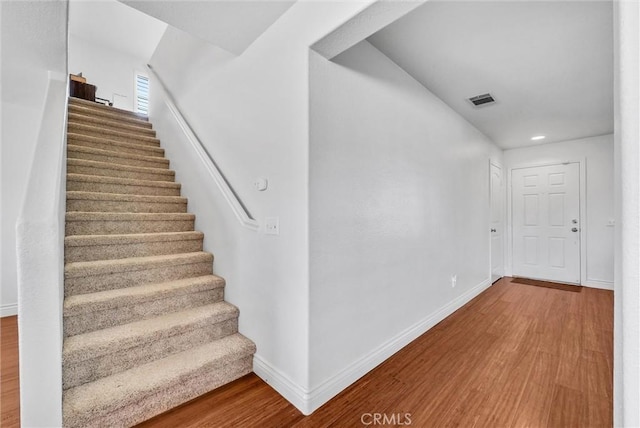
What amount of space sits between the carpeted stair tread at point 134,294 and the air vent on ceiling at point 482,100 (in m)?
3.23

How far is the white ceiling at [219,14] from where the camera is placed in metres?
1.66

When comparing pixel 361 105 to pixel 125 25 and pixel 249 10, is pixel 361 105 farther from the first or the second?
pixel 125 25

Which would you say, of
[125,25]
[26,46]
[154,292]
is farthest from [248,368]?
[125,25]

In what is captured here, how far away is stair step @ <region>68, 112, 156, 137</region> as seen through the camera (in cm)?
336

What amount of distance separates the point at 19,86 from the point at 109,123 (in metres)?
0.89

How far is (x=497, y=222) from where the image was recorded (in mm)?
4801

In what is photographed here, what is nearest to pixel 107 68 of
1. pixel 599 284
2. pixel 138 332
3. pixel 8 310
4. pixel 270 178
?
pixel 8 310

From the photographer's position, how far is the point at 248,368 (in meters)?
1.97

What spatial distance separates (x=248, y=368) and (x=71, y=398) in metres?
0.96

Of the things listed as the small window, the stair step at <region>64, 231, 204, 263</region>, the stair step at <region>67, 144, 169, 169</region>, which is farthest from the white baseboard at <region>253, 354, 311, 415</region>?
the small window

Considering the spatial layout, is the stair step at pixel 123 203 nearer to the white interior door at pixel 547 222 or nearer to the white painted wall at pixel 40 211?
the white painted wall at pixel 40 211

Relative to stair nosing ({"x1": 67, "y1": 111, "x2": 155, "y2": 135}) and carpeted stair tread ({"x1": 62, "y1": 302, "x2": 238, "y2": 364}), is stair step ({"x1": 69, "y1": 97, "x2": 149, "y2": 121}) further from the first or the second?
carpeted stair tread ({"x1": 62, "y1": 302, "x2": 238, "y2": 364})

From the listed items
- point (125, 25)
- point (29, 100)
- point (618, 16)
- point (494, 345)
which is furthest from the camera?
point (125, 25)

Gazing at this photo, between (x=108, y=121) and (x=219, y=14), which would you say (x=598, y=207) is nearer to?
(x=219, y=14)
